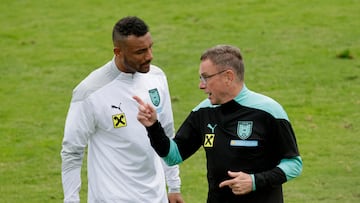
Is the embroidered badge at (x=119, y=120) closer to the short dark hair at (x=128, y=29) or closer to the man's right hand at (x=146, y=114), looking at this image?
the short dark hair at (x=128, y=29)

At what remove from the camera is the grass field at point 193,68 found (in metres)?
14.9

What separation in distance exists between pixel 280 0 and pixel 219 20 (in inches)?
71.9

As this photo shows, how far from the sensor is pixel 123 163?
913cm

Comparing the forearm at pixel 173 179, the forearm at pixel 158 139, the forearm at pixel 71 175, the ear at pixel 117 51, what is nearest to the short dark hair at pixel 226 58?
the forearm at pixel 158 139

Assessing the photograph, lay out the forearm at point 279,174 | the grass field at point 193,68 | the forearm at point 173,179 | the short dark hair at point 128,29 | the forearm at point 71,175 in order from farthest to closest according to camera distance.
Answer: the grass field at point 193,68
the forearm at point 173,179
the forearm at point 71,175
the short dark hair at point 128,29
the forearm at point 279,174

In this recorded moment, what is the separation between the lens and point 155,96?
9266 millimetres

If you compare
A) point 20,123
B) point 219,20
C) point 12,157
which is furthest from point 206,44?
point 12,157

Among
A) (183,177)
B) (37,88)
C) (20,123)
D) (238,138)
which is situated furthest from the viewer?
(37,88)

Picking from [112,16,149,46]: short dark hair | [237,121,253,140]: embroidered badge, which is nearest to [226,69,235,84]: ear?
[237,121,253,140]: embroidered badge

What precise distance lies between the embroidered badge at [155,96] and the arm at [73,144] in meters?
0.56

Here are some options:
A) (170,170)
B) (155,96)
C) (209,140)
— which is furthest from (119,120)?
(209,140)

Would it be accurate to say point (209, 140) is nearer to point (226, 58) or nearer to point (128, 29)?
point (226, 58)

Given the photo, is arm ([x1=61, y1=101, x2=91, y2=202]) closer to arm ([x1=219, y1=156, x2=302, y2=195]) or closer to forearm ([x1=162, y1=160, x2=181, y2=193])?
forearm ([x1=162, y1=160, x2=181, y2=193])

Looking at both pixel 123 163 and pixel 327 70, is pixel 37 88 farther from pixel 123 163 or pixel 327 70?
pixel 123 163
